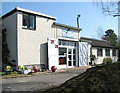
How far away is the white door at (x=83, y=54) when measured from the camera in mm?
17491

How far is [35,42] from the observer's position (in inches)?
512

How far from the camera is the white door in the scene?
689 inches

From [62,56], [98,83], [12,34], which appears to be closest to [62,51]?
[62,56]

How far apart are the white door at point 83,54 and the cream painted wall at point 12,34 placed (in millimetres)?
8846

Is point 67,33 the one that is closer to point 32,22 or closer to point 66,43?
point 66,43

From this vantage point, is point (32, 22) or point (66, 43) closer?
point (32, 22)

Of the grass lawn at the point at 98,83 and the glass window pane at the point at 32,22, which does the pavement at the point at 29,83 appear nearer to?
the grass lawn at the point at 98,83

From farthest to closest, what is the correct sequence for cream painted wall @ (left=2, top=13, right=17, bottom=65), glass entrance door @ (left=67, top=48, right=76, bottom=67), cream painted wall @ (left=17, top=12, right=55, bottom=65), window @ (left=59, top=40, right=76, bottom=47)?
1. glass entrance door @ (left=67, top=48, right=76, bottom=67)
2. window @ (left=59, top=40, right=76, bottom=47)
3. cream painted wall @ (left=2, top=13, right=17, bottom=65)
4. cream painted wall @ (left=17, top=12, right=55, bottom=65)

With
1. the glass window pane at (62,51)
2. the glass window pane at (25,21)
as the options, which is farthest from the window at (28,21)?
the glass window pane at (62,51)

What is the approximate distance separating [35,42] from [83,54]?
7.66m

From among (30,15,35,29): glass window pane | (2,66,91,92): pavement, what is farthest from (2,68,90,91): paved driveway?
(30,15,35,29): glass window pane

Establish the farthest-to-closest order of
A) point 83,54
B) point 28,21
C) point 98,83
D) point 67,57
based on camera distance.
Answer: point 83,54, point 67,57, point 28,21, point 98,83

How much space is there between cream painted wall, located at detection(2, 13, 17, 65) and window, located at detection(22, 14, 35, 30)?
32.6 inches

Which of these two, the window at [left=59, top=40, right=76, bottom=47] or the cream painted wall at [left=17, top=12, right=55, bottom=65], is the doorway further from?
the cream painted wall at [left=17, top=12, right=55, bottom=65]
